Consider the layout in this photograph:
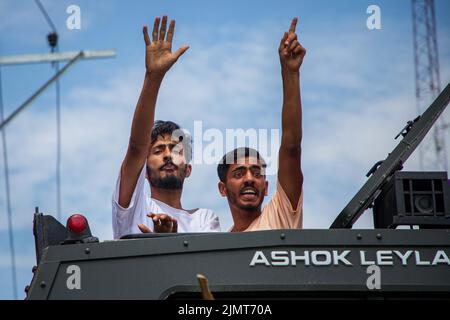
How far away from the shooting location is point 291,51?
8031mm

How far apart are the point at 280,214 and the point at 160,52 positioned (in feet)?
5.02

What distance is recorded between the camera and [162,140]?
9.00 metres

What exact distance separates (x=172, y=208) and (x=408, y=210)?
105 inches

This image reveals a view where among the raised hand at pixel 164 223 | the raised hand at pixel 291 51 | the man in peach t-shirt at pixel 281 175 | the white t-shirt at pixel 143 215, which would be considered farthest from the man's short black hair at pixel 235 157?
the raised hand at pixel 164 223

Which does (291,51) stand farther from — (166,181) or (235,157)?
(166,181)

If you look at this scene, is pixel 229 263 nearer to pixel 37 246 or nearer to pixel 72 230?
pixel 72 230

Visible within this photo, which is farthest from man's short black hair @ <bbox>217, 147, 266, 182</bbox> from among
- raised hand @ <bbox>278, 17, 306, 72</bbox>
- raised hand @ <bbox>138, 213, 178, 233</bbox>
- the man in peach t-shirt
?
raised hand @ <bbox>138, 213, 178, 233</bbox>

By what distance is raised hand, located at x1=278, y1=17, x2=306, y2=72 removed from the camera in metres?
8.01

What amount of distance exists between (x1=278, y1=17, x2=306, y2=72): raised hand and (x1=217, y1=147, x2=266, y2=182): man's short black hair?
854mm

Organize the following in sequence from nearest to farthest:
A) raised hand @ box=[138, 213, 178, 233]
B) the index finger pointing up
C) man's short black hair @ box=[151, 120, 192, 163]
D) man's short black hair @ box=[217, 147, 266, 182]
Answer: raised hand @ box=[138, 213, 178, 233], the index finger pointing up, man's short black hair @ box=[217, 147, 266, 182], man's short black hair @ box=[151, 120, 192, 163]

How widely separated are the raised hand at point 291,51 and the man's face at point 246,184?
961mm

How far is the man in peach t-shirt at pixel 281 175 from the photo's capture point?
26.5 ft

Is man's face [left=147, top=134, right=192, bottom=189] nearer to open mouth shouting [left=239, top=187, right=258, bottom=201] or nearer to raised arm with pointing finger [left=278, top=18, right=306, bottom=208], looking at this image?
open mouth shouting [left=239, top=187, right=258, bottom=201]
